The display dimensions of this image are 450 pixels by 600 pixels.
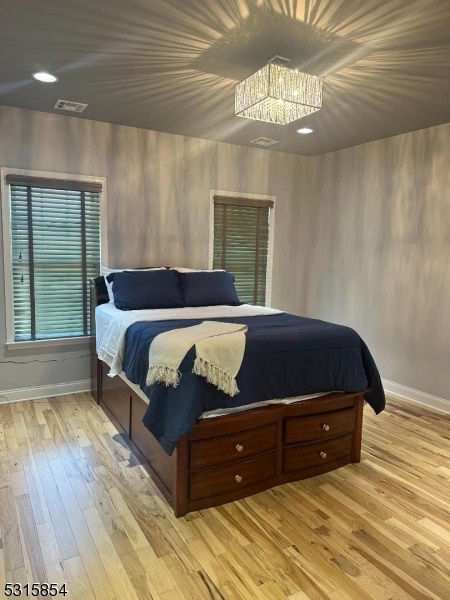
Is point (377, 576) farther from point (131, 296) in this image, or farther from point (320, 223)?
point (320, 223)

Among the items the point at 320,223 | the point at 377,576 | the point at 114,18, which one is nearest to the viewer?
the point at 377,576

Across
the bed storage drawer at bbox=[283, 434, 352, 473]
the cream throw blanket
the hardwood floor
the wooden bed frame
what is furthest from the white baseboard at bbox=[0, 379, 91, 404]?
the bed storage drawer at bbox=[283, 434, 352, 473]

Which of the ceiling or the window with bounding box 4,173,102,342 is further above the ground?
the ceiling

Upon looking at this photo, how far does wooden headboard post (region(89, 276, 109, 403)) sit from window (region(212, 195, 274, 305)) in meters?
1.27

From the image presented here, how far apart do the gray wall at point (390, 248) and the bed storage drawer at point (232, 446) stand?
2.12 metres

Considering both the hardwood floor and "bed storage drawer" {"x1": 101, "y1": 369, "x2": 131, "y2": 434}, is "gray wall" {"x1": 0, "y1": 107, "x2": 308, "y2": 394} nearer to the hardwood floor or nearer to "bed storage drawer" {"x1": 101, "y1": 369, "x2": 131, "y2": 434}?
"bed storage drawer" {"x1": 101, "y1": 369, "x2": 131, "y2": 434}

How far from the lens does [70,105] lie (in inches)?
130

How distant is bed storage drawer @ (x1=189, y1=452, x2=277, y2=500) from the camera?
220cm

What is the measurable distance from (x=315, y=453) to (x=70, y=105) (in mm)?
3114

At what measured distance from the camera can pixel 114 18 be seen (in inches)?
79.7

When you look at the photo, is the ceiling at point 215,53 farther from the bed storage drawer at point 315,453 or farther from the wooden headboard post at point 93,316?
the bed storage drawer at point 315,453

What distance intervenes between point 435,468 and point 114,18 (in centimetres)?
316

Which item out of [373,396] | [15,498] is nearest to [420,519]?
[373,396]

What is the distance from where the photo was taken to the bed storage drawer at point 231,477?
7.22 feet
